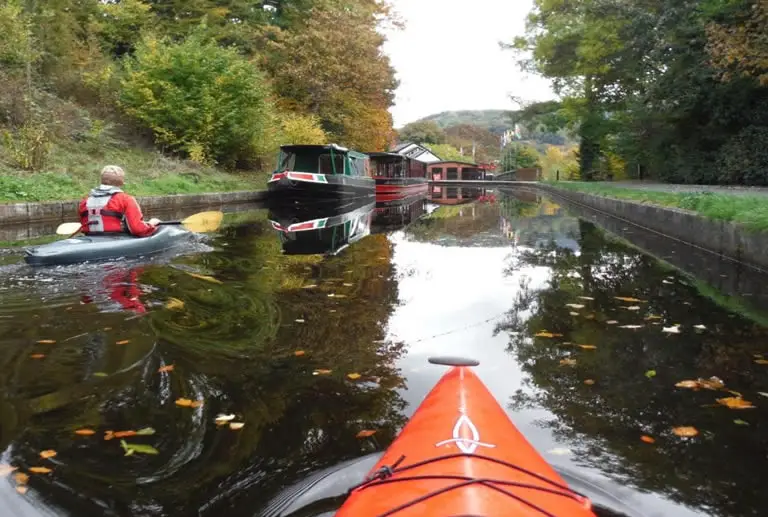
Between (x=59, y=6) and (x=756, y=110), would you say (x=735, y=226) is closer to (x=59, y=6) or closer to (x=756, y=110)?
(x=756, y=110)

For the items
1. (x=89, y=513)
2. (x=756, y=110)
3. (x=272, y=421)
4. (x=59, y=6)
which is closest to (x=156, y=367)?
(x=272, y=421)

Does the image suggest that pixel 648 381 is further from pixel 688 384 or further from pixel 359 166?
pixel 359 166

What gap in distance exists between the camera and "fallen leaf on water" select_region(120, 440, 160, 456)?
9.55 feet

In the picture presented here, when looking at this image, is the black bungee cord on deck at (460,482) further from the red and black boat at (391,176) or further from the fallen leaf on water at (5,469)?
the red and black boat at (391,176)

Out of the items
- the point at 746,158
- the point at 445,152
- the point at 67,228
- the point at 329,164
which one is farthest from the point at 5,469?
the point at 445,152

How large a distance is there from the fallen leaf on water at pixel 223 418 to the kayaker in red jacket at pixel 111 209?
5255 millimetres

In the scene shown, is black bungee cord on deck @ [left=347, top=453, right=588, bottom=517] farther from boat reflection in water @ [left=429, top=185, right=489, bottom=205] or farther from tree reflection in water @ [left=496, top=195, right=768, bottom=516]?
boat reflection in water @ [left=429, top=185, right=489, bottom=205]

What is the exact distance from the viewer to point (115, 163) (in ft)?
64.1

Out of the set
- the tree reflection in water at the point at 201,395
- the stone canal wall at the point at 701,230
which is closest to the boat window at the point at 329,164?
the stone canal wall at the point at 701,230

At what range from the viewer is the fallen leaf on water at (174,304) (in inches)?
231

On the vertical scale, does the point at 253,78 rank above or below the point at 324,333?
above

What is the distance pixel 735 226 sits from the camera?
807 centimetres

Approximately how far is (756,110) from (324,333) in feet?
56.9

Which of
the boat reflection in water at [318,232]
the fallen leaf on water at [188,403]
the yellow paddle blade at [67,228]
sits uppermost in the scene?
the yellow paddle blade at [67,228]
